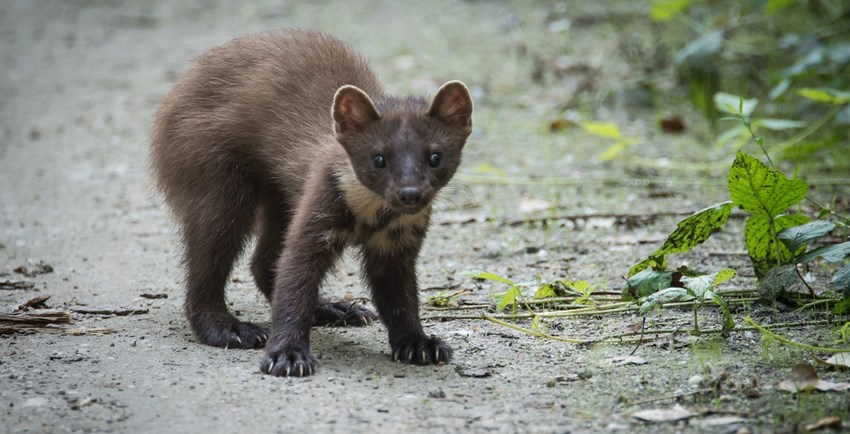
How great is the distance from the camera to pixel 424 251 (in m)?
7.11

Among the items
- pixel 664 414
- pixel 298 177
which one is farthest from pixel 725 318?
pixel 298 177

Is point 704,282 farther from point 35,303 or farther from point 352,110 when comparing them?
point 35,303

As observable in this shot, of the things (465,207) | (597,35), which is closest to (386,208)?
(465,207)

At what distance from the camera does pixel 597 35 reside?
1273cm

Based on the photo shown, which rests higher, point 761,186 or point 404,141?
point 404,141

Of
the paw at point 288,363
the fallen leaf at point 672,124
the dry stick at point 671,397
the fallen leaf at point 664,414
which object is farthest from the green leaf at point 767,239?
the fallen leaf at point 672,124

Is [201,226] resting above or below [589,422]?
above

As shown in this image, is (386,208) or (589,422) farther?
(386,208)

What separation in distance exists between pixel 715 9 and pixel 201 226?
913 centimetres

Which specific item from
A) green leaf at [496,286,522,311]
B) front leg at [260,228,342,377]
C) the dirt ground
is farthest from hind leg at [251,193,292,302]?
green leaf at [496,286,522,311]

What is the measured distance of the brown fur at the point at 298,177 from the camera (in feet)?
16.0

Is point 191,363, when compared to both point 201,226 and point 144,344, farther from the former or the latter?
point 201,226

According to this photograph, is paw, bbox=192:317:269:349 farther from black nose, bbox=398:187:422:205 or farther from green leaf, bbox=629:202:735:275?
green leaf, bbox=629:202:735:275

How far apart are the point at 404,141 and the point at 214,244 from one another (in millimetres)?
1286
